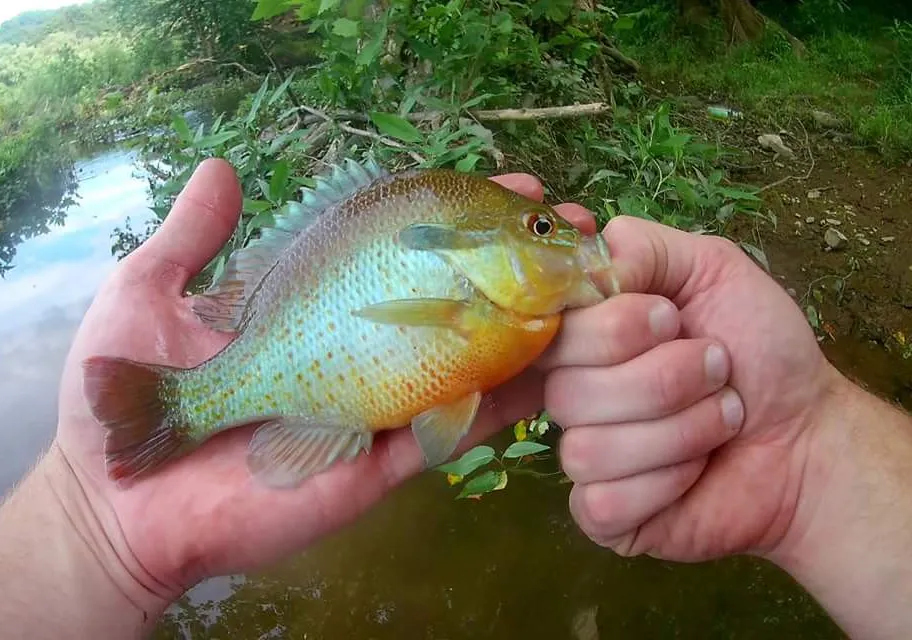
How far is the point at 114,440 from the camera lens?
169 centimetres

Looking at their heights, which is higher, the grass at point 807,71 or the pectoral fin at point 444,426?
the pectoral fin at point 444,426

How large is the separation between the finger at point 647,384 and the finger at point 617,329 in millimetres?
24

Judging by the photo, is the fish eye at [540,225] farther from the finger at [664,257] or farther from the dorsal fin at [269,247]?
the dorsal fin at [269,247]

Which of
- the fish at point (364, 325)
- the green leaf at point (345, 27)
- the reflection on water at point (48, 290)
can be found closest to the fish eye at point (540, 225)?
the fish at point (364, 325)

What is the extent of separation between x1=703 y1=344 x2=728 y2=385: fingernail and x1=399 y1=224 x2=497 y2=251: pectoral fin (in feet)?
1.70

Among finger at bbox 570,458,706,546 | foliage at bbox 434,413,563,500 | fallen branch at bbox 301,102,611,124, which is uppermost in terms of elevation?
finger at bbox 570,458,706,546

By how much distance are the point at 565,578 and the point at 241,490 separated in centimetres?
169

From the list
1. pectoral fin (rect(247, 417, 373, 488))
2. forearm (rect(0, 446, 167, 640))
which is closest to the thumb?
pectoral fin (rect(247, 417, 373, 488))

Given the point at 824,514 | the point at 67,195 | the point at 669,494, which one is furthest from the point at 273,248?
the point at 67,195

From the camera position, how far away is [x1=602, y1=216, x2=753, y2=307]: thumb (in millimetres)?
1559

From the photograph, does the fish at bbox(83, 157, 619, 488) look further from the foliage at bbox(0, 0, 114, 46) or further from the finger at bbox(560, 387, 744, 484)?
the foliage at bbox(0, 0, 114, 46)

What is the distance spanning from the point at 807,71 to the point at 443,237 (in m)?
8.48

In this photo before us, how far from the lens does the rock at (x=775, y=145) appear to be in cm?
621

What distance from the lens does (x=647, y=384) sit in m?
1.43
